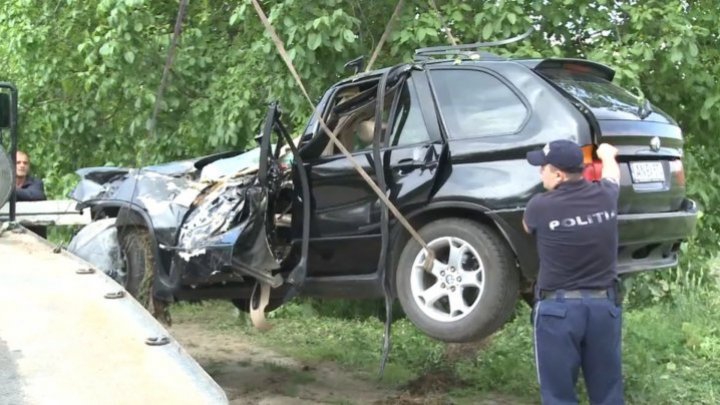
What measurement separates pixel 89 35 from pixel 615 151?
6457 mm

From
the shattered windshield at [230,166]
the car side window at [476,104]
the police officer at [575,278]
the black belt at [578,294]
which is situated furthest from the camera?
the shattered windshield at [230,166]

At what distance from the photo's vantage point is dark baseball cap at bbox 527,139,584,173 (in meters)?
4.15

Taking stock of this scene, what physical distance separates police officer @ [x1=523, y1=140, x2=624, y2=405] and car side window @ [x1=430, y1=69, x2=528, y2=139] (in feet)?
1.44

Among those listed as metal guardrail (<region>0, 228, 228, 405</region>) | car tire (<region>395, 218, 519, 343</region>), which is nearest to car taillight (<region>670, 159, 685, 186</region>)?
car tire (<region>395, 218, 519, 343</region>)

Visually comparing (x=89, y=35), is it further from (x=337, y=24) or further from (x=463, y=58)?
(x=463, y=58)

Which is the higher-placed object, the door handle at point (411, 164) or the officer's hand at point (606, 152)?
the officer's hand at point (606, 152)

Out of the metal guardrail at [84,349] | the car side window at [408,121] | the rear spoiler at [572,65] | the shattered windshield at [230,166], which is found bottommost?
the metal guardrail at [84,349]

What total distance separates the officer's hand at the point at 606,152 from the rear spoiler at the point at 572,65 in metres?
0.65

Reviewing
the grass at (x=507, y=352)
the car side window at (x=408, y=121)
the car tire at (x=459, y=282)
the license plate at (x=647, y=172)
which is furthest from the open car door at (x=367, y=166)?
the grass at (x=507, y=352)

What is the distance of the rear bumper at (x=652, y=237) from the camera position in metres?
4.59

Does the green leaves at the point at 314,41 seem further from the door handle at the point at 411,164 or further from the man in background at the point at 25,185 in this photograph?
the man in background at the point at 25,185

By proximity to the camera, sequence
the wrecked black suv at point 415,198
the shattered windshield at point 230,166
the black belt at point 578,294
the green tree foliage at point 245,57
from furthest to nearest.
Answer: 1. the green tree foliage at point 245,57
2. the shattered windshield at point 230,166
3. the wrecked black suv at point 415,198
4. the black belt at point 578,294

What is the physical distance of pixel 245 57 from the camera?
8.73 metres

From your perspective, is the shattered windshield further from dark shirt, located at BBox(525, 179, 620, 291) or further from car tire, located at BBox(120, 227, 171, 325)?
dark shirt, located at BBox(525, 179, 620, 291)
